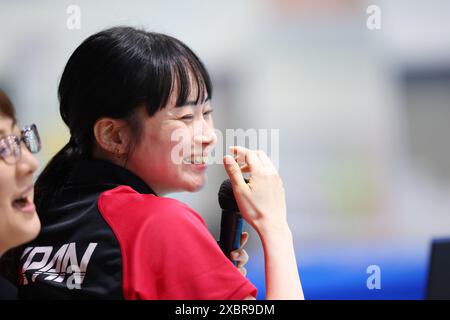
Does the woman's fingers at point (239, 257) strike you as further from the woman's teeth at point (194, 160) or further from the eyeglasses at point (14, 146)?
the eyeglasses at point (14, 146)

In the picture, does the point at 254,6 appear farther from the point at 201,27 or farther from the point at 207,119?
the point at 207,119

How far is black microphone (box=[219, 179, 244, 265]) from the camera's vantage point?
128 centimetres

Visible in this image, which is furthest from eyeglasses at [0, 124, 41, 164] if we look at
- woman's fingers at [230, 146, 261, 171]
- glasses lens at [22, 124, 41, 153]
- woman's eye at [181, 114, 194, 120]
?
woman's fingers at [230, 146, 261, 171]

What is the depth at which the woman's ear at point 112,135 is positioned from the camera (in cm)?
116

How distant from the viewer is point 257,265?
2.98 m

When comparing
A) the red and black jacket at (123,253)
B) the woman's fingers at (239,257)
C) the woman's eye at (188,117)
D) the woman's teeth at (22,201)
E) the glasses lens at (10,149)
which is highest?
the woman's eye at (188,117)

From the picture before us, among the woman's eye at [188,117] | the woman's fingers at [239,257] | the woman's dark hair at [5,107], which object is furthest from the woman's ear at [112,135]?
the woman's fingers at [239,257]

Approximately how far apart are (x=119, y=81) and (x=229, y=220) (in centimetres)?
39

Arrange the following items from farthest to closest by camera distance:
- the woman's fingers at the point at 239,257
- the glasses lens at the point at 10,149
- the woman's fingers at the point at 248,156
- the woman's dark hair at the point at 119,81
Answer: the woman's fingers at the point at 239,257 → the woman's fingers at the point at 248,156 → the woman's dark hair at the point at 119,81 → the glasses lens at the point at 10,149

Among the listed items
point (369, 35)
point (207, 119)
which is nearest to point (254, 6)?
point (369, 35)

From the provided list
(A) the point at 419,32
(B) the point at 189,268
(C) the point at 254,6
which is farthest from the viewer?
(A) the point at 419,32

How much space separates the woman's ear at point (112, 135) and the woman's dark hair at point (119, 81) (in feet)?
0.04

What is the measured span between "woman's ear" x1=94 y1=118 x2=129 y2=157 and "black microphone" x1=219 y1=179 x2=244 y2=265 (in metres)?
0.23

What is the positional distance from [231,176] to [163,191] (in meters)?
0.14
